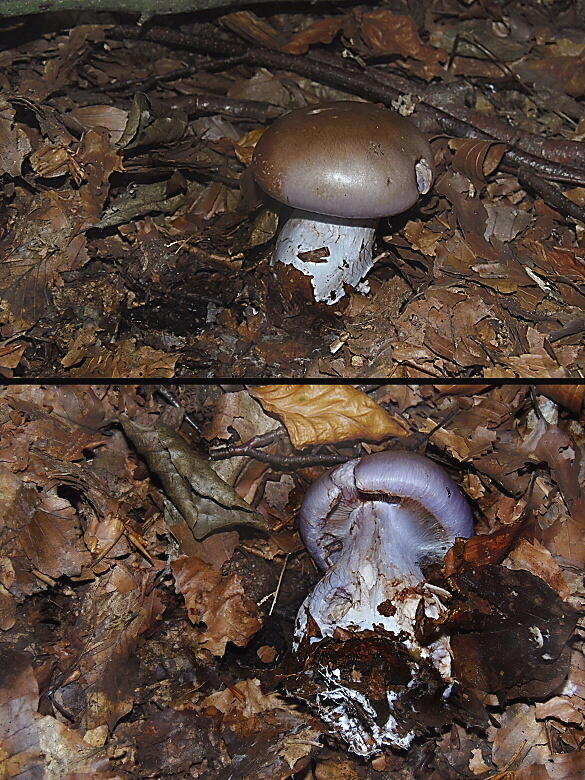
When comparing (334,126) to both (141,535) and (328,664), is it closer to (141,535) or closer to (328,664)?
(141,535)

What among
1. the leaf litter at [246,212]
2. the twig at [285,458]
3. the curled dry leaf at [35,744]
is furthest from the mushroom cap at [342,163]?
the curled dry leaf at [35,744]

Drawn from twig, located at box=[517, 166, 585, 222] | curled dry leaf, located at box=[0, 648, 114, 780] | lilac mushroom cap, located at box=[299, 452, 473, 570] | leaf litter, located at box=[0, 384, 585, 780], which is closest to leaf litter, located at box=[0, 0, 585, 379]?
twig, located at box=[517, 166, 585, 222]

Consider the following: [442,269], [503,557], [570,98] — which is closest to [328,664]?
[503,557]

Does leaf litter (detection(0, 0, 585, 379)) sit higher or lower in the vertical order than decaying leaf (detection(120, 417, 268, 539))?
higher

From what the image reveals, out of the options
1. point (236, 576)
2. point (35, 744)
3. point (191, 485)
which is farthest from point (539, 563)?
point (35, 744)

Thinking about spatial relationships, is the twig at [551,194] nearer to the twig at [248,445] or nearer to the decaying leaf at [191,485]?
the twig at [248,445]

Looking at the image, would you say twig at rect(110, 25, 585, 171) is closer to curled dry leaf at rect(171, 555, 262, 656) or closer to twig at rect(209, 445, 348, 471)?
twig at rect(209, 445, 348, 471)

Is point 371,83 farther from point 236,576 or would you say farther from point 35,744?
point 35,744
